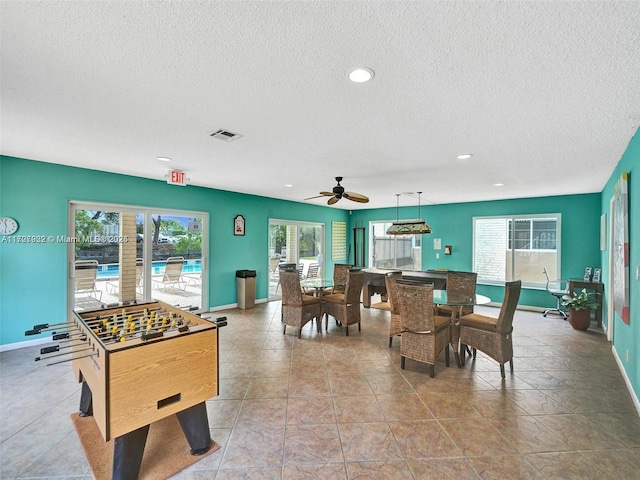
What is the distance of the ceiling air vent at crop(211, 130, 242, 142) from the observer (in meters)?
2.89

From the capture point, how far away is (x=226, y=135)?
2967mm

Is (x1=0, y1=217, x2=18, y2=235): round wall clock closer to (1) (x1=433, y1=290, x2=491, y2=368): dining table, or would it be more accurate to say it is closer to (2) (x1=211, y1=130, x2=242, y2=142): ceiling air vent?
(2) (x1=211, y1=130, x2=242, y2=142): ceiling air vent

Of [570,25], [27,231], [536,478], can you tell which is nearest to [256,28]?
[570,25]

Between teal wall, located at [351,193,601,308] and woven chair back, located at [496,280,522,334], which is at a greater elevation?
teal wall, located at [351,193,601,308]

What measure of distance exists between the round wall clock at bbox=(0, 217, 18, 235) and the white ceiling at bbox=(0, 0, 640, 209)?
855 millimetres

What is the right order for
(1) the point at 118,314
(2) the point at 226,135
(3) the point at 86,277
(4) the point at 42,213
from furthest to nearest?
(3) the point at 86,277 → (4) the point at 42,213 → (2) the point at 226,135 → (1) the point at 118,314

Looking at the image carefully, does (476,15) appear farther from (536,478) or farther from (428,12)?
(536,478)

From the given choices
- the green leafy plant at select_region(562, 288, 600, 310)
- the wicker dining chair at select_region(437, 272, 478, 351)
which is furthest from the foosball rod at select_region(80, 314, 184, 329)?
the green leafy plant at select_region(562, 288, 600, 310)

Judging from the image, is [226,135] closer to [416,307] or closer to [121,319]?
[121,319]

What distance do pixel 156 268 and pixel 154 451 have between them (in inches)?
148

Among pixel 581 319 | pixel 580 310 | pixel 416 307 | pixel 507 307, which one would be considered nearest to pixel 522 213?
pixel 580 310

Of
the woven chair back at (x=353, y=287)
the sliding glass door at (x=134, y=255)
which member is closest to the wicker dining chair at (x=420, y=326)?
the woven chair back at (x=353, y=287)

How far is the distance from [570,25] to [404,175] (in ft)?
10.7

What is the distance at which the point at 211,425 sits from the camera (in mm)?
2436
